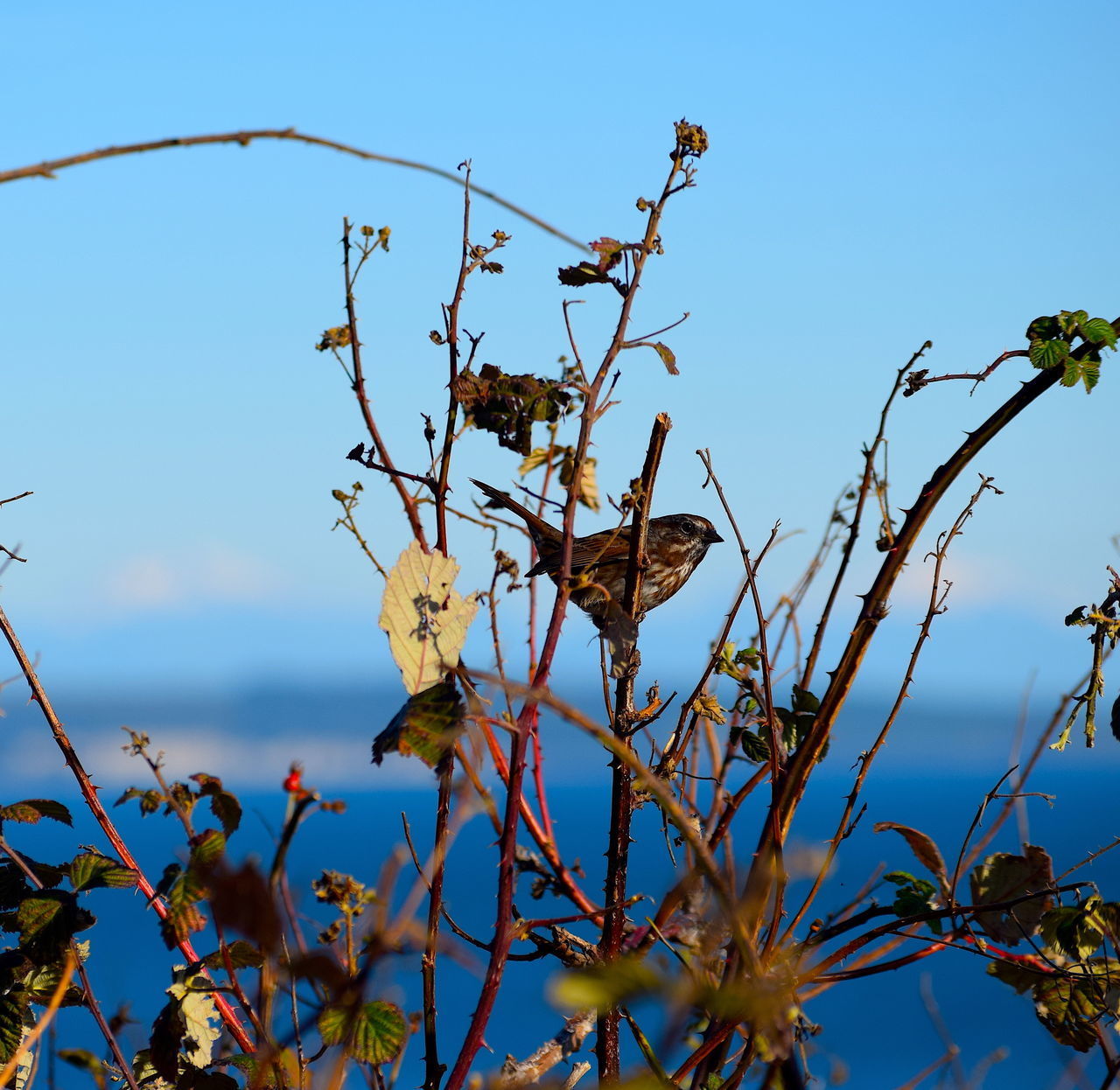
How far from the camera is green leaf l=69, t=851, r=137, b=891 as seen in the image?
5.43 feet

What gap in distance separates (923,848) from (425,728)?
1.09 metres

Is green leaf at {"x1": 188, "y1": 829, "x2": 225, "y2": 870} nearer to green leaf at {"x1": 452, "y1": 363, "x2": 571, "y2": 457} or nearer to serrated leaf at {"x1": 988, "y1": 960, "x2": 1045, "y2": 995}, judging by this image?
green leaf at {"x1": 452, "y1": 363, "x2": 571, "y2": 457}

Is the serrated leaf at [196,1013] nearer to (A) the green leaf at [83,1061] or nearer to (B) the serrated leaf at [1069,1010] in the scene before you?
(A) the green leaf at [83,1061]

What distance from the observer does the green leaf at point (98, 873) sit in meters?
1.66

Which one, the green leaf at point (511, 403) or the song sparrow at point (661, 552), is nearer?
the green leaf at point (511, 403)

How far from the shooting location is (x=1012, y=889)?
193cm

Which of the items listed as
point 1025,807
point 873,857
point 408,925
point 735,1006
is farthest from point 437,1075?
point 873,857

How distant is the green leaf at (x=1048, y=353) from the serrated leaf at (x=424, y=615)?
914mm

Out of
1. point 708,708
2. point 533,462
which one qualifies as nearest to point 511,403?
point 533,462

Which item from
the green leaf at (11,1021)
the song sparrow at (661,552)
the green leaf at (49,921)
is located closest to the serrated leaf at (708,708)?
the green leaf at (49,921)

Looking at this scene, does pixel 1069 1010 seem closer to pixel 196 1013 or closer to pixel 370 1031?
pixel 370 1031

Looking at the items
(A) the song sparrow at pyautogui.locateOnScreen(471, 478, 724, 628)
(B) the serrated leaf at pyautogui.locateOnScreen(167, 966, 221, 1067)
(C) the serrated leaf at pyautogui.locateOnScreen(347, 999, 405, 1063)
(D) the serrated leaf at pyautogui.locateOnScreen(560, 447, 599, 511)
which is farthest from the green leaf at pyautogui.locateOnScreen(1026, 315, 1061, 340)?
(A) the song sparrow at pyautogui.locateOnScreen(471, 478, 724, 628)

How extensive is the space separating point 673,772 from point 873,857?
1265mm

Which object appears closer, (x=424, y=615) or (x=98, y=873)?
(x=424, y=615)
